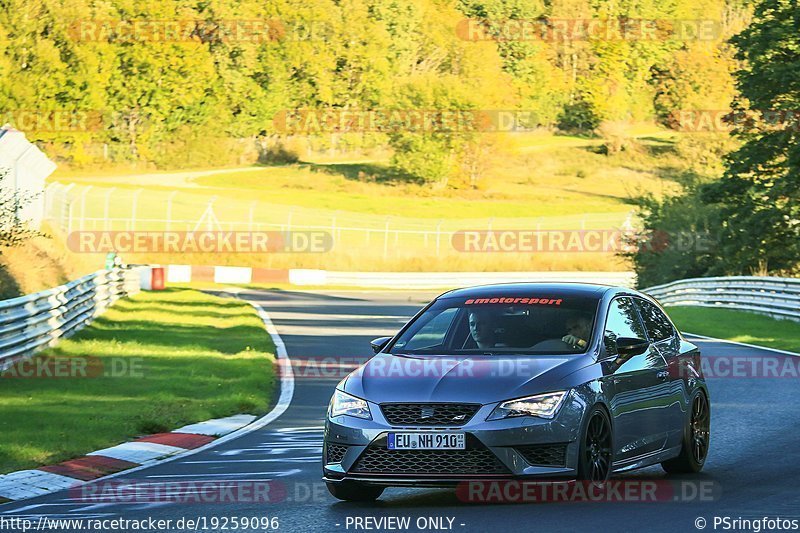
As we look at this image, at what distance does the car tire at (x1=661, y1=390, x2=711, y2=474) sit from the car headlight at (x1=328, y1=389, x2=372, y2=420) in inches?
110

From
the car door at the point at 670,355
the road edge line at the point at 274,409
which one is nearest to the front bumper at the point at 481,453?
the car door at the point at 670,355

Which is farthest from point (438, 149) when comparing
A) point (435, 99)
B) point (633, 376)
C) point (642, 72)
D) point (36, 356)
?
point (633, 376)

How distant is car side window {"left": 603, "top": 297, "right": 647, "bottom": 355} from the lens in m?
9.64

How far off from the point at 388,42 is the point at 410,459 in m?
125

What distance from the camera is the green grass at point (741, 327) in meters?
26.4

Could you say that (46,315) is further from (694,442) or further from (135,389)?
Result: (694,442)

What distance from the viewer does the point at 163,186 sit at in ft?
301

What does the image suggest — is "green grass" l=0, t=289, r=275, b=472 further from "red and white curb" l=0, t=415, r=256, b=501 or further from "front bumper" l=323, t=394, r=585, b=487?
"front bumper" l=323, t=394, r=585, b=487

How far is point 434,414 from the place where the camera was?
8.48m

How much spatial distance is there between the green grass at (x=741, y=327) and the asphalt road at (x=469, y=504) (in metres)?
8.65

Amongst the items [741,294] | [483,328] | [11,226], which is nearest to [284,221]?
[741,294]

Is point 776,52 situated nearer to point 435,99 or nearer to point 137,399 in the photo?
point 137,399

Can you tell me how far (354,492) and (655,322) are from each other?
309 cm

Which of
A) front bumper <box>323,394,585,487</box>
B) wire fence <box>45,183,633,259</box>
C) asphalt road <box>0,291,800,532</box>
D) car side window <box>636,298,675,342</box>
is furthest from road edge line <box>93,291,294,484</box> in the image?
wire fence <box>45,183,633,259</box>
